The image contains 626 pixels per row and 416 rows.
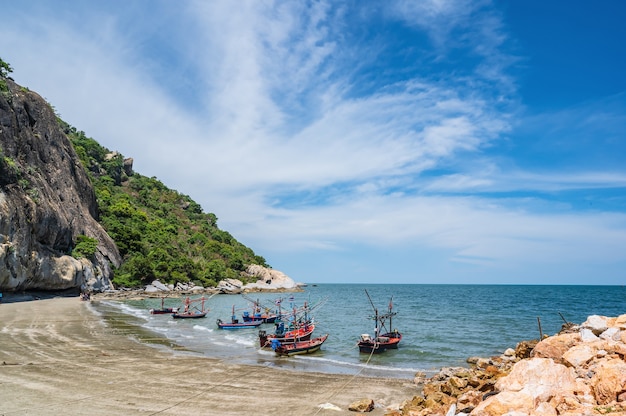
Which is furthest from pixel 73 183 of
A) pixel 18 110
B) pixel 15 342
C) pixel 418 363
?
pixel 418 363

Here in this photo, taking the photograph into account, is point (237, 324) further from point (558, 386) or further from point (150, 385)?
point (558, 386)

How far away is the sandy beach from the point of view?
1560 cm

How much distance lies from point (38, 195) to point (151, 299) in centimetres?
3207

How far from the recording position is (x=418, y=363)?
91.6 feet

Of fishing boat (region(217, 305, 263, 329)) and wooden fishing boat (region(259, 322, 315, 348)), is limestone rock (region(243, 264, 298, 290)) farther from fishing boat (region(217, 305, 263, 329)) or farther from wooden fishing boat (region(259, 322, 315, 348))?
wooden fishing boat (region(259, 322, 315, 348))

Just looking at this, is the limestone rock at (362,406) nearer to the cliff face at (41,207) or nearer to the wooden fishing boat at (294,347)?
the wooden fishing boat at (294,347)

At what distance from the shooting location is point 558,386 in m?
11.2

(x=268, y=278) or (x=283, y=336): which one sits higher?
(x=268, y=278)

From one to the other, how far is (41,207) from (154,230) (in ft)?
198

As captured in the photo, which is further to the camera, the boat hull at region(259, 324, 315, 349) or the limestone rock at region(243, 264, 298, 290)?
the limestone rock at region(243, 264, 298, 290)

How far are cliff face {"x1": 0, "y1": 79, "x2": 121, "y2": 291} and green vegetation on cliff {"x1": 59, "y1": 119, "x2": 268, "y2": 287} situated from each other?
9.18 m

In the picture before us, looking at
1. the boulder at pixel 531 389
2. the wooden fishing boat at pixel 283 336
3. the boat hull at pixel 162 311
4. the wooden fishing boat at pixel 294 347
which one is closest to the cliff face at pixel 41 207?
the boat hull at pixel 162 311

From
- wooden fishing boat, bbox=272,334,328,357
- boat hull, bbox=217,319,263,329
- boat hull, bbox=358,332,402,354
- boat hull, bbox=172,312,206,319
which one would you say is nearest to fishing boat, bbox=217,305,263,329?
boat hull, bbox=217,319,263,329

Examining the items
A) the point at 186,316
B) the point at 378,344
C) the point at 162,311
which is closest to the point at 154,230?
the point at 162,311
